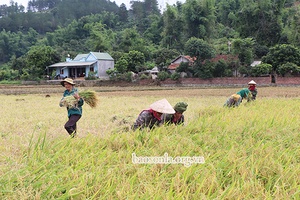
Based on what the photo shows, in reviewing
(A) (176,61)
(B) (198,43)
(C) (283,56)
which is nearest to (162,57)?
(A) (176,61)

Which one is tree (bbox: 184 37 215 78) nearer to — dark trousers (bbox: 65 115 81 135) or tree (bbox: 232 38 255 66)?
tree (bbox: 232 38 255 66)

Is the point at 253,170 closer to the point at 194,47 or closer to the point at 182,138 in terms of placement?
the point at 182,138

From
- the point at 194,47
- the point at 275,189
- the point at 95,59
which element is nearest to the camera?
the point at 275,189

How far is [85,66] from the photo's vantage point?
3641 centimetres

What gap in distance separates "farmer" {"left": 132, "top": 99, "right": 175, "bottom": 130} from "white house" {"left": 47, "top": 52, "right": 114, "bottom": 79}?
3154 centimetres

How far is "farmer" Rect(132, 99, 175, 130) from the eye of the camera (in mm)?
4121

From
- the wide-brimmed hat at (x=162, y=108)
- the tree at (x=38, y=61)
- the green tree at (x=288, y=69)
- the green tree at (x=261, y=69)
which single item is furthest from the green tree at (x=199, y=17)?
the wide-brimmed hat at (x=162, y=108)

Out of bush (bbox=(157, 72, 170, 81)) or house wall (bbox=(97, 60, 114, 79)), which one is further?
house wall (bbox=(97, 60, 114, 79))

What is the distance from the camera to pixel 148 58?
3991 cm

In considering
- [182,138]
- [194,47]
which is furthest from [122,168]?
[194,47]

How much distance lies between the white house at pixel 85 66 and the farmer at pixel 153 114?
103 ft

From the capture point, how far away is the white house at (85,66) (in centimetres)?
3579

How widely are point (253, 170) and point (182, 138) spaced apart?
44.3 inches

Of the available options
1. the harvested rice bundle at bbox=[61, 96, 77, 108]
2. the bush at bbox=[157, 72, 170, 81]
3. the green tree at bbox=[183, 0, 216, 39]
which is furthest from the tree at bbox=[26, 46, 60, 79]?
the harvested rice bundle at bbox=[61, 96, 77, 108]
